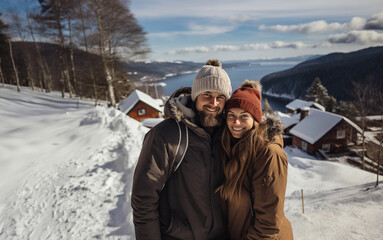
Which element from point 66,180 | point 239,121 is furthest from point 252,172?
point 66,180

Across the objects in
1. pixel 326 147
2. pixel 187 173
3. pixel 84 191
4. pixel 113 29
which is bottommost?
pixel 326 147

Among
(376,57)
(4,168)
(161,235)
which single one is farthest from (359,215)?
(376,57)

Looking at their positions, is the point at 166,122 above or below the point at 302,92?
above

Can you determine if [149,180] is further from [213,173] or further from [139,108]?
[139,108]

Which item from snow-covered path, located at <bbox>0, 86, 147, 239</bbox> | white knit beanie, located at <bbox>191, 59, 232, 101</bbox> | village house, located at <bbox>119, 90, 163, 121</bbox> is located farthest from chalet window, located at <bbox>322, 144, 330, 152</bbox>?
white knit beanie, located at <bbox>191, 59, 232, 101</bbox>

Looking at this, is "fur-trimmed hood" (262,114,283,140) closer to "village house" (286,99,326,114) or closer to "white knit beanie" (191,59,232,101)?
"white knit beanie" (191,59,232,101)

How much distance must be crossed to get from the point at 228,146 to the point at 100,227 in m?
3.32

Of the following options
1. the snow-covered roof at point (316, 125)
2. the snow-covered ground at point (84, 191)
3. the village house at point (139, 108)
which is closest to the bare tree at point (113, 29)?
the snow-covered ground at point (84, 191)

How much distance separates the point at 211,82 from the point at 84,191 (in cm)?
424

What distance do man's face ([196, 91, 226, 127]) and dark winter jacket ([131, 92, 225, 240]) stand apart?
13 cm

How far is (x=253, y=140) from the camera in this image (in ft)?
6.64

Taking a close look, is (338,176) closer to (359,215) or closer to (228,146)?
(359,215)

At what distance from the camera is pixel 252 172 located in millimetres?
2037

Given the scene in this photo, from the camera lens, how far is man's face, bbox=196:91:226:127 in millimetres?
2107
